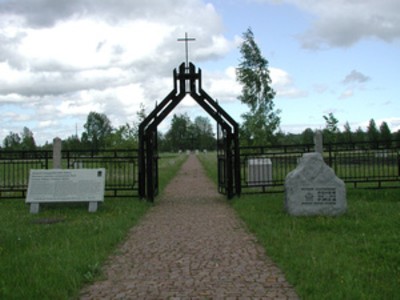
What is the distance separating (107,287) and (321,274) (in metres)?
2.54

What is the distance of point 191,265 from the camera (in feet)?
21.8

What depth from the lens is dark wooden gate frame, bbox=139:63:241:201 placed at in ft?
48.1

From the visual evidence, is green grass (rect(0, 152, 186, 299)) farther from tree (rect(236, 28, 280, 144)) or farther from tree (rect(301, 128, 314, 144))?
tree (rect(301, 128, 314, 144))

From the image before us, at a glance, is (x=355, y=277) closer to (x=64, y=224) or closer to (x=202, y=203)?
(x=64, y=224)

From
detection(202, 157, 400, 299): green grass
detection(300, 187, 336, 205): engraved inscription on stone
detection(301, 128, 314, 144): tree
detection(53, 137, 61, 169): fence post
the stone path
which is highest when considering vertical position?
detection(301, 128, 314, 144): tree

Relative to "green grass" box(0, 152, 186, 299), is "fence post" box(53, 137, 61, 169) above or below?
above

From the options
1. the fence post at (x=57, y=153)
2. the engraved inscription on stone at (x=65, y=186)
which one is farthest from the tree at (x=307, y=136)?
the engraved inscription on stone at (x=65, y=186)

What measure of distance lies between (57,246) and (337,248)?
4.35 metres

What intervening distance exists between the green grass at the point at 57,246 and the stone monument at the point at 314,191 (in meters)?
3.52

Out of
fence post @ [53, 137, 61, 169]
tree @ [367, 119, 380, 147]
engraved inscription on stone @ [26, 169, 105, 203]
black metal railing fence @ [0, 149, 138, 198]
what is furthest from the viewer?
tree @ [367, 119, 380, 147]

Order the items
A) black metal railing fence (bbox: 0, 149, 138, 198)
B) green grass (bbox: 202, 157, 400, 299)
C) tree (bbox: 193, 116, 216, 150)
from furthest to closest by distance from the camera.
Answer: tree (bbox: 193, 116, 216, 150), black metal railing fence (bbox: 0, 149, 138, 198), green grass (bbox: 202, 157, 400, 299)

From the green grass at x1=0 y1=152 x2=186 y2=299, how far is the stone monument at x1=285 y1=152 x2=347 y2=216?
3524 mm

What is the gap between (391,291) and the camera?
5.18 meters

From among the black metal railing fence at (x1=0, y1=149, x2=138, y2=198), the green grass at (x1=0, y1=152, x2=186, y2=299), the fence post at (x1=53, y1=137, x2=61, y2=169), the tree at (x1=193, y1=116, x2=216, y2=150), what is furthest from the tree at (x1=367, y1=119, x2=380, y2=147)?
the green grass at (x1=0, y1=152, x2=186, y2=299)
